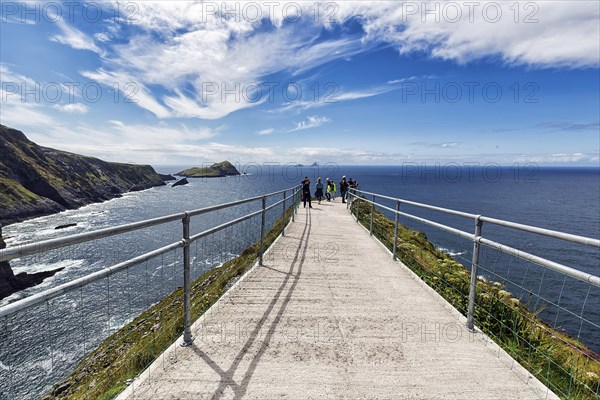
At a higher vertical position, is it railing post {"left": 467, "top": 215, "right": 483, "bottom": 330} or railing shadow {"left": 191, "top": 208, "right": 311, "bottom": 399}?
railing post {"left": 467, "top": 215, "right": 483, "bottom": 330}

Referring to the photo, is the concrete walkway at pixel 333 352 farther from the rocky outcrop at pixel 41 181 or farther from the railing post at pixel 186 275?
the rocky outcrop at pixel 41 181

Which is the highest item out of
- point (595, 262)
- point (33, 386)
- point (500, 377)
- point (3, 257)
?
point (3, 257)

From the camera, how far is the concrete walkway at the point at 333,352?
260 cm

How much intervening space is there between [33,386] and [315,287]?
18.0 m

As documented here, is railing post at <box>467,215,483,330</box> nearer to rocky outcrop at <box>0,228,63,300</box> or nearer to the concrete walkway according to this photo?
the concrete walkway

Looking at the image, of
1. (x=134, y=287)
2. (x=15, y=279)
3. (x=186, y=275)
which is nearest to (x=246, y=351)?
(x=186, y=275)

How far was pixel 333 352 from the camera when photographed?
3145mm

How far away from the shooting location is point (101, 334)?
59.3ft

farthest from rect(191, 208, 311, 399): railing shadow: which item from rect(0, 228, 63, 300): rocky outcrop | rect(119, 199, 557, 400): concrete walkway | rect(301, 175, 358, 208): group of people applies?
rect(0, 228, 63, 300): rocky outcrop

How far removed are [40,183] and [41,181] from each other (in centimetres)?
56

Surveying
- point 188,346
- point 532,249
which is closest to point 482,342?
point 188,346

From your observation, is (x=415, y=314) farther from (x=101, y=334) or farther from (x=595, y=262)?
(x=595, y=262)

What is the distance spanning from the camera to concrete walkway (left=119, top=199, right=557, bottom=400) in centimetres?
260

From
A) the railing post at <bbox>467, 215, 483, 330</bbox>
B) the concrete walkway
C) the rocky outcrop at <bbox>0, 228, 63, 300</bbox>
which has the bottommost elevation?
the rocky outcrop at <bbox>0, 228, 63, 300</bbox>
